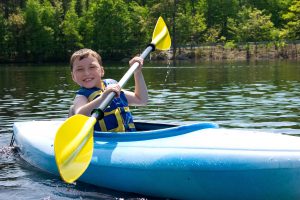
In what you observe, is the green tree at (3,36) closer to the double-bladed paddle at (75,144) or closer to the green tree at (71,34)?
the green tree at (71,34)

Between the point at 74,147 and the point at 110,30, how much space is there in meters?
53.9

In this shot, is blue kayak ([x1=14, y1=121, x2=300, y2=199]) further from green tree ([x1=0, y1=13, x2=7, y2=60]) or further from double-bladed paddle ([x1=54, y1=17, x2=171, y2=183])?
green tree ([x1=0, y1=13, x2=7, y2=60])

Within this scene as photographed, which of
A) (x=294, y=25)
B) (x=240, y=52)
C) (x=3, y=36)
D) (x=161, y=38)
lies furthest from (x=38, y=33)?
(x=161, y=38)

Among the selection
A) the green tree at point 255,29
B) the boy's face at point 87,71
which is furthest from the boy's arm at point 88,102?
the green tree at point 255,29

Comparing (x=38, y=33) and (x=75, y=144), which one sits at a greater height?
(x=38, y=33)

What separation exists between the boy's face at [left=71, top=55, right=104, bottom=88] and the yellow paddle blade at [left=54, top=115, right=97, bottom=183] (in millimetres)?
676

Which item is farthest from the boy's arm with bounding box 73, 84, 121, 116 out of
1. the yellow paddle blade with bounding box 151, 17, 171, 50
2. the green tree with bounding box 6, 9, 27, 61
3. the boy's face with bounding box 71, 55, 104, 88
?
the green tree with bounding box 6, 9, 27, 61

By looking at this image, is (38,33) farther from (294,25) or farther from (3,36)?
(294,25)

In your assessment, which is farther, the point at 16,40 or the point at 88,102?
the point at 16,40

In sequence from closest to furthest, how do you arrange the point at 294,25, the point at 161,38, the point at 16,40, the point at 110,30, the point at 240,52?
1. the point at 161,38
2. the point at 240,52
3. the point at 294,25
4. the point at 16,40
5. the point at 110,30

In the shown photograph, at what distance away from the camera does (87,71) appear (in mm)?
5973

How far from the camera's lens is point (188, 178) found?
4820 millimetres

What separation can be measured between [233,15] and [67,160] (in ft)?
196

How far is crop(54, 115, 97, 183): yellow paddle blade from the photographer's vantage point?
489cm
